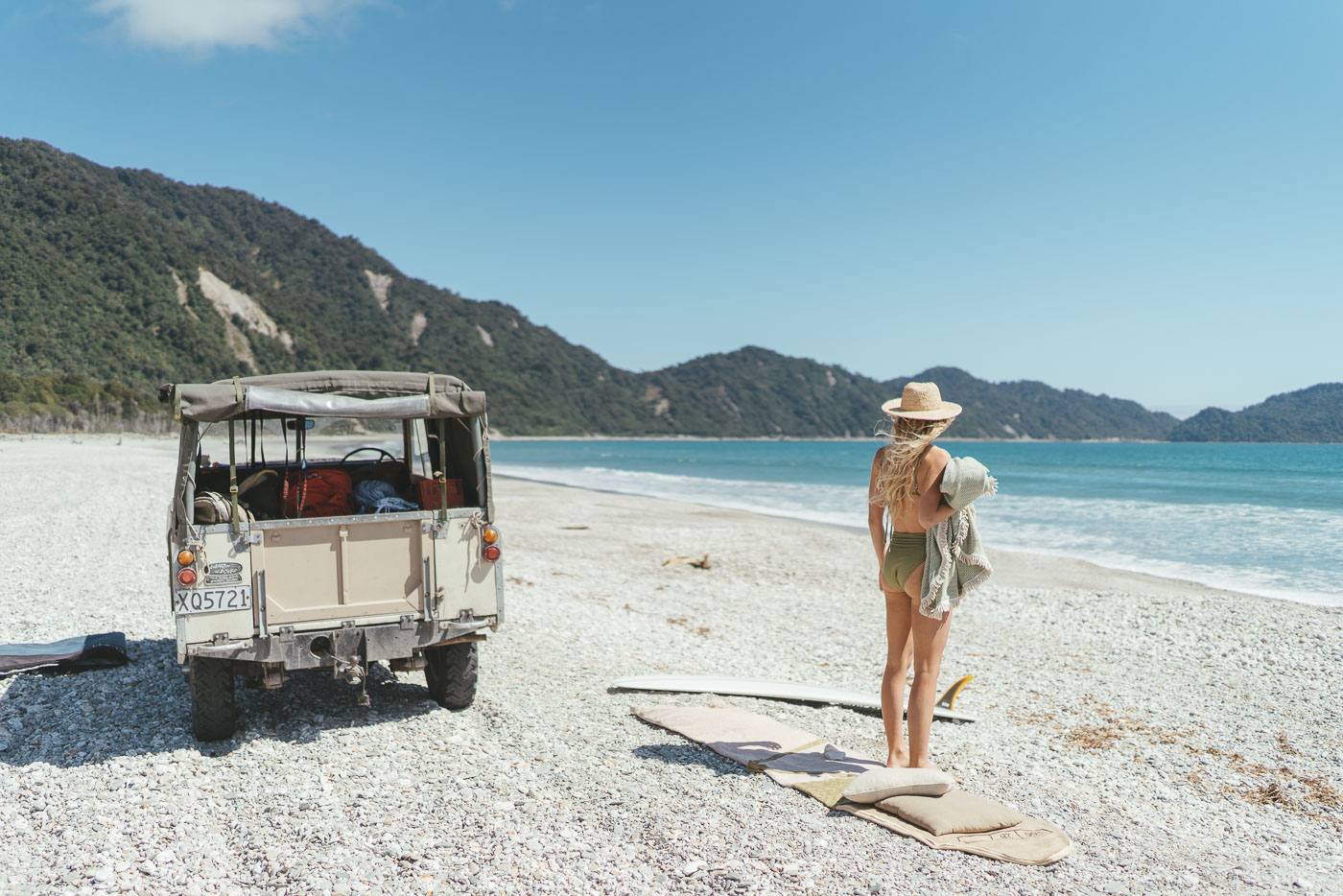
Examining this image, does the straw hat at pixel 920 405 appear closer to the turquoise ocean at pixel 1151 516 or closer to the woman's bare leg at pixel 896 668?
the woman's bare leg at pixel 896 668

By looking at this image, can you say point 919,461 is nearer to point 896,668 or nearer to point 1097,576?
point 896,668

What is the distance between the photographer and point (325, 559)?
5.09m

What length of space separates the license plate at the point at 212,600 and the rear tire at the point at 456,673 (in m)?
1.30

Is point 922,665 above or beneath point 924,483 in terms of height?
beneath

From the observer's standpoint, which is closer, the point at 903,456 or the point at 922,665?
the point at 903,456

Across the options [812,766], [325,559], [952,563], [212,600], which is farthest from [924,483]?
[212,600]

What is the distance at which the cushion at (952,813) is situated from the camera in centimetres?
404

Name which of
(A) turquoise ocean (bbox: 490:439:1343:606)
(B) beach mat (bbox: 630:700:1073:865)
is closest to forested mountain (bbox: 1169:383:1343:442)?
(A) turquoise ocean (bbox: 490:439:1343:606)

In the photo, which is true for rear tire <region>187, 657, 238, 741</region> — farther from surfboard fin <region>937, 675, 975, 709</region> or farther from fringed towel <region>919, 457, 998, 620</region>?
surfboard fin <region>937, 675, 975, 709</region>

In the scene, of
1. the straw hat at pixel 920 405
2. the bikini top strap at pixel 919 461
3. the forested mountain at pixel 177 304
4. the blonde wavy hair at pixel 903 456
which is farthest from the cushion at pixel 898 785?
the forested mountain at pixel 177 304

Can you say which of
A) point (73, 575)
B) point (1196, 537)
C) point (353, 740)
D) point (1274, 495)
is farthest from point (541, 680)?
point (1274, 495)

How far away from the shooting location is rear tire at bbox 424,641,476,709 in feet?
18.7

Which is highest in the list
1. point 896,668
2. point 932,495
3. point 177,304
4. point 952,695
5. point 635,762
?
point 177,304

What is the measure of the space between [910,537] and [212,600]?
13.1ft
